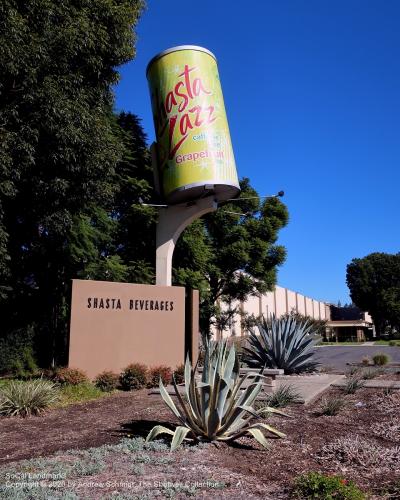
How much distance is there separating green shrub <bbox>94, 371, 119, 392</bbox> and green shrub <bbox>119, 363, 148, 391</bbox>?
0.17m

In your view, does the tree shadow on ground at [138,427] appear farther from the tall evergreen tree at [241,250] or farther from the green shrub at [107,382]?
the tall evergreen tree at [241,250]

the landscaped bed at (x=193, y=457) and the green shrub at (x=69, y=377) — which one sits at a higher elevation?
the green shrub at (x=69, y=377)

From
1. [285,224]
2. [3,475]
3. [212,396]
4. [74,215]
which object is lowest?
[3,475]

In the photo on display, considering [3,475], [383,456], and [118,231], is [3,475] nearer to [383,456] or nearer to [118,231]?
[383,456]

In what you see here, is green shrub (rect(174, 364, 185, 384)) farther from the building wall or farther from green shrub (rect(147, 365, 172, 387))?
the building wall

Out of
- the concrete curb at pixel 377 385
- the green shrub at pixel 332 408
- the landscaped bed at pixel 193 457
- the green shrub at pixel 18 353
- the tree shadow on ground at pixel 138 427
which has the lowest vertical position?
the landscaped bed at pixel 193 457

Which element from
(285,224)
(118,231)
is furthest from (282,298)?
(118,231)

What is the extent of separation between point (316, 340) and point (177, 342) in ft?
13.3

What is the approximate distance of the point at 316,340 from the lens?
13945mm

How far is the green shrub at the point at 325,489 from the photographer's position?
403 centimetres

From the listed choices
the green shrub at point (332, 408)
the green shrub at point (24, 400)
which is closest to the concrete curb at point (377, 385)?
the green shrub at point (332, 408)

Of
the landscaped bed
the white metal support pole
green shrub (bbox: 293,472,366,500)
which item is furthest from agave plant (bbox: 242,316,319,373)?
green shrub (bbox: 293,472,366,500)

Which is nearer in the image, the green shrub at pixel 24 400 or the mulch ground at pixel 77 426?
the mulch ground at pixel 77 426

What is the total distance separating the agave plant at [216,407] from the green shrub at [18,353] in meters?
10.9
